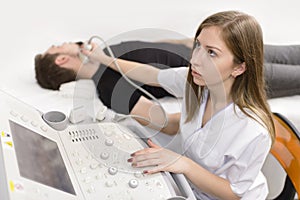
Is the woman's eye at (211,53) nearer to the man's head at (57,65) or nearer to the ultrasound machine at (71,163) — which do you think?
the ultrasound machine at (71,163)

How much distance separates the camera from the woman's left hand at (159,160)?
1077mm

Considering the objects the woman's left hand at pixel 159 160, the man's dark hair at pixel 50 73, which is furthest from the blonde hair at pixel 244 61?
the man's dark hair at pixel 50 73

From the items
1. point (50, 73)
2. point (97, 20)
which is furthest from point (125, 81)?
point (97, 20)

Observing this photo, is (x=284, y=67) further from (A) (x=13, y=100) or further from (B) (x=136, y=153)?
(A) (x=13, y=100)

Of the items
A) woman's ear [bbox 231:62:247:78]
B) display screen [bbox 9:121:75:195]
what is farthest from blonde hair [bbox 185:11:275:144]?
display screen [bbox 9:121:75:195]

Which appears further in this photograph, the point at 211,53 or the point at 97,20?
the point at 97,20

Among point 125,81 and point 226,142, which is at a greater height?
point 125,81

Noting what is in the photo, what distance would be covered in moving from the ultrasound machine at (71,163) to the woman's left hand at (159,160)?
1cm

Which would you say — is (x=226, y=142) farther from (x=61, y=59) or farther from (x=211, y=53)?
(x=61, y=59)

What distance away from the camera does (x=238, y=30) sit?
41.5 inches

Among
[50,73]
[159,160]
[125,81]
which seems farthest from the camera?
[50,73]

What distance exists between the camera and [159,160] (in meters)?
1.09

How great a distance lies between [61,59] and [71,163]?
0.89m

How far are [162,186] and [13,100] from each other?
0.40 meters
